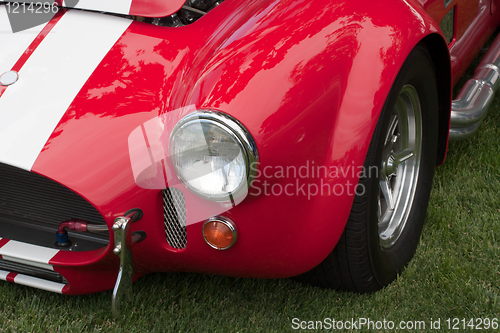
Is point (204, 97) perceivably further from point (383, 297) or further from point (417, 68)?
point (383, 297)

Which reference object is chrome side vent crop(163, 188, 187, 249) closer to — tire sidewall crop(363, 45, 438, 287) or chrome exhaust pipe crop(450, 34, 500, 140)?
tire sidewall crop(363, 45, 438, 287)

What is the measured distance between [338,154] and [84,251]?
2.43 feet

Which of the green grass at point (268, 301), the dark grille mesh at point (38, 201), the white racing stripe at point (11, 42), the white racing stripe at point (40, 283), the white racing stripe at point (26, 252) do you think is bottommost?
the green grass at point (268, 301)

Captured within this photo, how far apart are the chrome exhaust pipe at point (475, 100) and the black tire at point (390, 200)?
0.23 meters

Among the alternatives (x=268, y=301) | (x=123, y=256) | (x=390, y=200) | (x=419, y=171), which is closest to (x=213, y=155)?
(x=123, y=256)

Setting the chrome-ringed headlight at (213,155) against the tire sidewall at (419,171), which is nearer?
the chrome-ringed headlight at (213,155)

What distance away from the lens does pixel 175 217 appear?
1343 mm

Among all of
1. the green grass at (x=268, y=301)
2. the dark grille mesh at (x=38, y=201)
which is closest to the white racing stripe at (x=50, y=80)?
the dark grille mesh at (x=38, y=201)

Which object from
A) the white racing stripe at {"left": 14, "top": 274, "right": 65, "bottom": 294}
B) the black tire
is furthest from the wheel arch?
the white racing stripe at {"left": 14, "top": 274, "right": 65, "bottom": 294}

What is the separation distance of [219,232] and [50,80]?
2.06 ft

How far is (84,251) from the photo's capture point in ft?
4.69

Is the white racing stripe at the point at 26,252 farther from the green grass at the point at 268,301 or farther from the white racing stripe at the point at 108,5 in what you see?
the white racing stripe at the point at 108,5

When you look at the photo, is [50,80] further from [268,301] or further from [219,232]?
[268,301]

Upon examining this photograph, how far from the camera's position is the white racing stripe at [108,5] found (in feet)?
5.12
